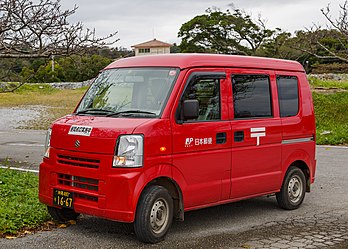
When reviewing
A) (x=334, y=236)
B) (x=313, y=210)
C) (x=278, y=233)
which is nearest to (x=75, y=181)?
(x=278, y=233)

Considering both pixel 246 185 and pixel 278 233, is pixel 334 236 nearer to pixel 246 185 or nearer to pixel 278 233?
pixel 278 233

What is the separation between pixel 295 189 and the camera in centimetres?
861

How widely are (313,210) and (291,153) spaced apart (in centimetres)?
93

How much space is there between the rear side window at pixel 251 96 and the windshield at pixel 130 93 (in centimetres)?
110

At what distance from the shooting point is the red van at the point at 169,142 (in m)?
6.28

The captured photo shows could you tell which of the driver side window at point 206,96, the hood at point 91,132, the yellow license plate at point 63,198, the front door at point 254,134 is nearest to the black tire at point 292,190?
the front door at point 254,134

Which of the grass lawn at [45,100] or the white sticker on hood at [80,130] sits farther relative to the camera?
the grass lawn at [45,100]

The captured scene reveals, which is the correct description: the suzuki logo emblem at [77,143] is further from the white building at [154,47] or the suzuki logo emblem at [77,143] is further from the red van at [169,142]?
the white building at [154,47]

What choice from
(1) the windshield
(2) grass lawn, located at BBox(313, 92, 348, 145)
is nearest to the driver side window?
(1) the windshield

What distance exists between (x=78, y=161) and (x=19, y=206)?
1.49 m

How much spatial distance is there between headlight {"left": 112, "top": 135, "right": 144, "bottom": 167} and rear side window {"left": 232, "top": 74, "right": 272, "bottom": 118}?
1.79 metres

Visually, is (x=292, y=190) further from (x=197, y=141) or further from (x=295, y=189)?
(x=197, y=141)

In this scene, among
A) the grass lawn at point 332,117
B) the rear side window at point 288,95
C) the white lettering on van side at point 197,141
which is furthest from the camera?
the grass lawn at point 332,117

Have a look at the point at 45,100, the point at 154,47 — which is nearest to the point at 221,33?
the point at 45,100
